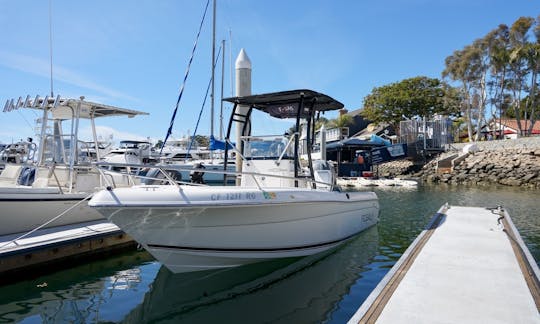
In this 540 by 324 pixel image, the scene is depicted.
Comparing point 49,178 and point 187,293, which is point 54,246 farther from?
point 187,293

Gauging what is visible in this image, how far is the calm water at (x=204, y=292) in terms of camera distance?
16.6 ft

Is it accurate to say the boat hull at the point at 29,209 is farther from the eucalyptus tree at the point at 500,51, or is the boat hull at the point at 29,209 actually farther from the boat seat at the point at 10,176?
the eucalyptus tree at the point at 500,51

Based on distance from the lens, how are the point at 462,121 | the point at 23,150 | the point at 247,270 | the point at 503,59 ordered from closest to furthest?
the point at 247,270
the point at 23,150
the point at 503,59
the point at 462,121

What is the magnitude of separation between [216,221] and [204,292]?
115 cm

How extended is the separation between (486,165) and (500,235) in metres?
25.0

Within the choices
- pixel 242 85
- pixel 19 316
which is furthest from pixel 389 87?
pixel 19 316

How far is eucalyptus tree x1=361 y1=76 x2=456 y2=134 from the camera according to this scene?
137ft

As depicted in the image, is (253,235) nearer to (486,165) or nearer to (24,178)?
(24,178)

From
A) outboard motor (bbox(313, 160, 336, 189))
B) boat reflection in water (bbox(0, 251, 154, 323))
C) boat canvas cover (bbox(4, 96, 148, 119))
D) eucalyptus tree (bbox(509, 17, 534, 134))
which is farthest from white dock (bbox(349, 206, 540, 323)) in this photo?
eucalyptus tree (bbox(509, 17, 534, 134))

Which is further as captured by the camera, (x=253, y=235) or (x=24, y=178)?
(x=24, y=178)

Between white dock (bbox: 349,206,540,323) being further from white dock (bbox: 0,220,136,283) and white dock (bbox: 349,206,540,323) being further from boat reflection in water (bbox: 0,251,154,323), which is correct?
white dock (bbox: 0,220,136,283)

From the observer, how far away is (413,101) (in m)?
41.8

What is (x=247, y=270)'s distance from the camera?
6.61 meters

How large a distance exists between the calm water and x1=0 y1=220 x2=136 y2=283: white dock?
1.39ft
